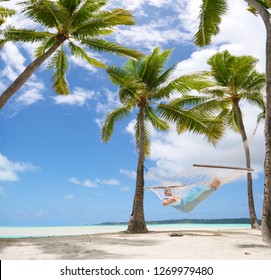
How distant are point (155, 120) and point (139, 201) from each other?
3.42m

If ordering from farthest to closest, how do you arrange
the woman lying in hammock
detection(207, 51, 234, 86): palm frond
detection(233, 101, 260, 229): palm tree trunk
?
detection(207, 51, 234, 86): palm frond, detection(233, 101, 260, 229): palm tree trunk, the woman lying in hammock

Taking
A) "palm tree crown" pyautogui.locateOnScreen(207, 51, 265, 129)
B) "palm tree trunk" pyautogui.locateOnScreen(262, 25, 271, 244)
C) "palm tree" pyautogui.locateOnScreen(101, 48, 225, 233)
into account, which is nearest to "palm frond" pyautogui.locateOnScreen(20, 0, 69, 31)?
"palm tree" pyautogui.locateOnScreen(101, 48, 225, 233)

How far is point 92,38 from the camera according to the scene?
35.8ft

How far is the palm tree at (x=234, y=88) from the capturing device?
14.3 metres

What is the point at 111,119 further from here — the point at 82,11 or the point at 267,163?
the point at 267,163

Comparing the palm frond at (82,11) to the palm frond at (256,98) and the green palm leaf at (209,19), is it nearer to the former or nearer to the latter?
the green palm leaf at (209,19)

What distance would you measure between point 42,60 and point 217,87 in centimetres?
700

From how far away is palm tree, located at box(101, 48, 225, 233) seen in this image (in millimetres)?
12391

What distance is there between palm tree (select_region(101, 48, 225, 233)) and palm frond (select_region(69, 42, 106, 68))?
1.07 meters

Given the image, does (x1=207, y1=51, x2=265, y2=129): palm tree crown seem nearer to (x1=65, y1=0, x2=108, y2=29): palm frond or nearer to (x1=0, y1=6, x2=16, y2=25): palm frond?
(x1=65, y1=0, x2=108, y2=29): palm frond

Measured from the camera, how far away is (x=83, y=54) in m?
11.7

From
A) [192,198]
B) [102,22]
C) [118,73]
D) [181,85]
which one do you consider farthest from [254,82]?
[192,198]

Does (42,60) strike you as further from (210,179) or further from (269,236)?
(269,236)
